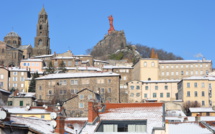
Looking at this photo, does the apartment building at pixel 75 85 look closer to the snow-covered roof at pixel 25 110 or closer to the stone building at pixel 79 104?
the stone building at pixel 79 104

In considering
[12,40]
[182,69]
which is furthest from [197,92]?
[12,40]

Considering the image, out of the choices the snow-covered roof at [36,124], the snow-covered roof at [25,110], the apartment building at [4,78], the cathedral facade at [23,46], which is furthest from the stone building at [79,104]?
the cathedral facade at [23,46]

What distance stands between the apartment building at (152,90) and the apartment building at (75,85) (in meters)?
10.6

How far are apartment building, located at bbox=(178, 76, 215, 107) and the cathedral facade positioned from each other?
57.6 m

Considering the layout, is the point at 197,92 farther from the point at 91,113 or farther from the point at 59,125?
the point at 59,125

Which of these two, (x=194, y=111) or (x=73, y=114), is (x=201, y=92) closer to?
(x=194, y=111)

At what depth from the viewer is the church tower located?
169 m

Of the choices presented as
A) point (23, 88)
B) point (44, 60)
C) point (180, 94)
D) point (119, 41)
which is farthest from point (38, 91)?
point (119, 41)

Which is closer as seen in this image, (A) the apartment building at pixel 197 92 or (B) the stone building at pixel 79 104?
(B) the stone building at pixel 79 104

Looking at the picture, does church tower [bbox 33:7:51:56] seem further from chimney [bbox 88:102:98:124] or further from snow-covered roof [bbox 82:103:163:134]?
chimney [bbox 88:102:98:124]

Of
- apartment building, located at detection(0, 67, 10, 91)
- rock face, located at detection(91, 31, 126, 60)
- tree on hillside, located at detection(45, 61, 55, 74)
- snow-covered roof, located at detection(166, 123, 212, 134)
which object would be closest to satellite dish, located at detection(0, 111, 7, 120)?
snow-covered roof, located at detection(166, 123, 212, 134)

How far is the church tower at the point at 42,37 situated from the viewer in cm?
16900

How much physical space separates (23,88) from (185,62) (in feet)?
153

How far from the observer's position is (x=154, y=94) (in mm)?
111812
